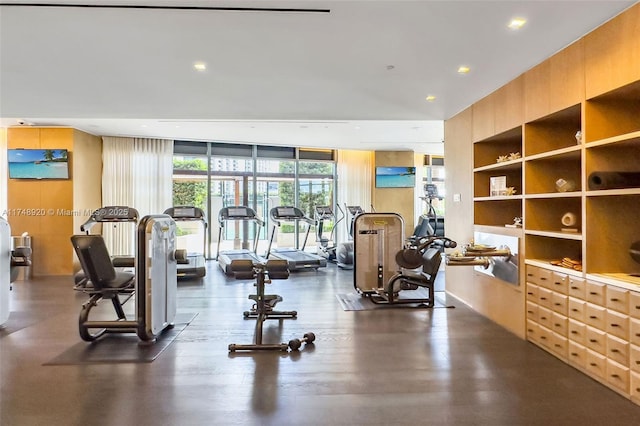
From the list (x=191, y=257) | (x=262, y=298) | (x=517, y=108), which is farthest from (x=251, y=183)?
(x=517, y=108)

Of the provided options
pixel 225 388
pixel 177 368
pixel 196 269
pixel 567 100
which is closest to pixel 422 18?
pixel 567 100

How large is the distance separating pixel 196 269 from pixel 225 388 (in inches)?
182

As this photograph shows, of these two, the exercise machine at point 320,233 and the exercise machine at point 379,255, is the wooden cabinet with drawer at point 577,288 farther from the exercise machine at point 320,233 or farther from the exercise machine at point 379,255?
the exercise machine at point 320,233

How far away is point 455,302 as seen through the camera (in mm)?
5227

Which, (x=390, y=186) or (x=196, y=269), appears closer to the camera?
(x=196, y=269)

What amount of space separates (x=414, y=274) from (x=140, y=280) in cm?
375

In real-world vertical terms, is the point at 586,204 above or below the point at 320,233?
above

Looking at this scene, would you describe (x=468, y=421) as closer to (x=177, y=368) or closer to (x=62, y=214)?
(x=177, y=368)

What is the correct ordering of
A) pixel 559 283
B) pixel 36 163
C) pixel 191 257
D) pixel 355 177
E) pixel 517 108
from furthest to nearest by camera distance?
pixel 355 177 < pixel 191 257 < pixel 36 163 < pixel 517 108 < pixel 559 283

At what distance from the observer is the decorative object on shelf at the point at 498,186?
14.3 feet

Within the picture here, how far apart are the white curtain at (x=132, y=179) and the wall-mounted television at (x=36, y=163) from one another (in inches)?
48.6

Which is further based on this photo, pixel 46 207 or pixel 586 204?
pixel 46 207

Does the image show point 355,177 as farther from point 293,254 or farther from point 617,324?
point 617,324

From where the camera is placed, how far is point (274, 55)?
3.52 m
